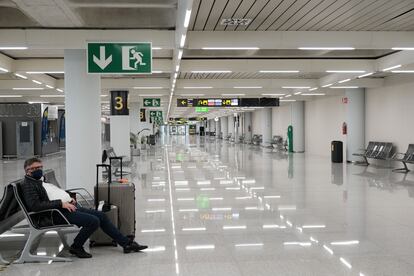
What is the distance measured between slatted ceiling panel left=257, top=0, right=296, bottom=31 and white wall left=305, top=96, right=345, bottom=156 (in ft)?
50.1

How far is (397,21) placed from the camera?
886 cm

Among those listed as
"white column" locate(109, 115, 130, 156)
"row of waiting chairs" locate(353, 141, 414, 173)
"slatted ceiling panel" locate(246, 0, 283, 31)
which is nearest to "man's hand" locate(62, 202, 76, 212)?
"slatted ceiling panel" locate(246, 0, 283, 31)

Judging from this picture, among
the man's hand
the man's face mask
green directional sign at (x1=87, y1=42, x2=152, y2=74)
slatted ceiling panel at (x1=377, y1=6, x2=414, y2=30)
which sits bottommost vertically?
the man's hand

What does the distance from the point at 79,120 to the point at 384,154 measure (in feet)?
44.1

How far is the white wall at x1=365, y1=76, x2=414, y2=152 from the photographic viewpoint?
17359 mm

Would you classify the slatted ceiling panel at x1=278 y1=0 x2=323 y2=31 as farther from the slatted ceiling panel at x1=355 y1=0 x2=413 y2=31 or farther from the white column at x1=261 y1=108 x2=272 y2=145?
the white column at x1=261 y1=108 x2=272 y2=145

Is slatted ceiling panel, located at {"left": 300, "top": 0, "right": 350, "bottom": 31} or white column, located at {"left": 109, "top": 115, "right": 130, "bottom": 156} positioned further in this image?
white column, located at {"left": 109, "top": 115, "right": 130, "bottom": 156}

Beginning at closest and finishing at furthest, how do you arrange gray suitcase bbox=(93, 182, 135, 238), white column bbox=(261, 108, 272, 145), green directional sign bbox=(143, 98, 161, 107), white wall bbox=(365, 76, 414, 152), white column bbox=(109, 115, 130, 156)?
gray suitcase bbox=(93, 182, 135, 238) → white wall bbox=(365, 76, 414, 152) → white column bbox=(109, 115, 130, 156) → green directional sign bbox=(143, 98, 161, 107) → white column bbox=(261, 108, 272, 145)

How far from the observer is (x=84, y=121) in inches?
362

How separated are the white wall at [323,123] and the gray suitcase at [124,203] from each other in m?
18.9

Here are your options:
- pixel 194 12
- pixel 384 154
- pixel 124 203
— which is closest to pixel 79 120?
pixel 194 12

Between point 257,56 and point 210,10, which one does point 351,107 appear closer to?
point 257,56

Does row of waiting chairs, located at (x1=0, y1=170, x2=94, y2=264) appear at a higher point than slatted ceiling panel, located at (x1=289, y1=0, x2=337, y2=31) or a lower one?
lower

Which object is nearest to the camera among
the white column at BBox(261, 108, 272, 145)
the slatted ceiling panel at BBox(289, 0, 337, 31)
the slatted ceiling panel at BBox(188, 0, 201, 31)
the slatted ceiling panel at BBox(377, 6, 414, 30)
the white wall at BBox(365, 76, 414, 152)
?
the slatted ceiling panel at BBox(188, 0, 201, 31)
